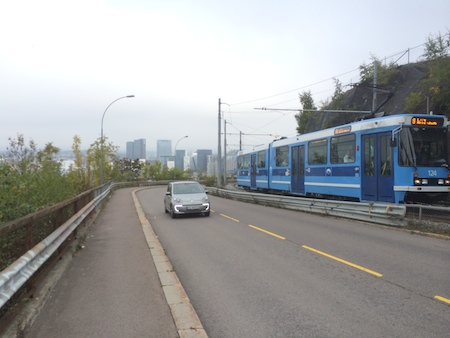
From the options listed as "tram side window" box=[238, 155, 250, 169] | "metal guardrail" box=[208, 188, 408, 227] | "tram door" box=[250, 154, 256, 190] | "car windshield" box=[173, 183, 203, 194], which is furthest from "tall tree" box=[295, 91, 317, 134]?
"car windshield" box=[173, 183, 203, 194]

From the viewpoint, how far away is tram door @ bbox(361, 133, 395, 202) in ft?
43.8

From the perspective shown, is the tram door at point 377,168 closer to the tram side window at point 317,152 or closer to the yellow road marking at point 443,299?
the tram side window at point 317,152

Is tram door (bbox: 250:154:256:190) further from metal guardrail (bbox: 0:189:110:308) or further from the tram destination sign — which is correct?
metal guardrail (bbox: 0:189:110:308)

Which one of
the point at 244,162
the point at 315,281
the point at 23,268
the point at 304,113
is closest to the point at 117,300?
the point at 23,268

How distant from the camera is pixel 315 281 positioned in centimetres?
620

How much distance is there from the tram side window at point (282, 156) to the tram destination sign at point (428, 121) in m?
9.11

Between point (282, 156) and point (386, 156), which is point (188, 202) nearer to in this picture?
point (386, 156)

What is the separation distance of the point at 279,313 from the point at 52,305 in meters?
3.03

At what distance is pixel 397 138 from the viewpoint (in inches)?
511

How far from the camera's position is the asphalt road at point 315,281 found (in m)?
4.47

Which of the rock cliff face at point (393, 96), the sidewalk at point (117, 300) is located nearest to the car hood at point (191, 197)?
the sidewalk at point (117, 300)

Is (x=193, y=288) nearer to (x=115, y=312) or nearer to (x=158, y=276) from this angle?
(x=158, y=276)

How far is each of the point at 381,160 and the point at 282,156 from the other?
9130mm

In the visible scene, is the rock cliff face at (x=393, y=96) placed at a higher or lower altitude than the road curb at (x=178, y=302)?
higher
